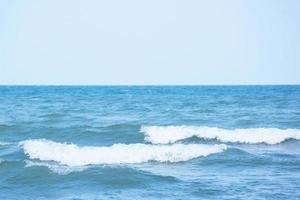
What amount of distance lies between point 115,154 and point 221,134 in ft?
20.6

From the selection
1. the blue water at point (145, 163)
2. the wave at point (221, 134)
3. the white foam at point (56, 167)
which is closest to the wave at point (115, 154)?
the blue water at point (145, 163)

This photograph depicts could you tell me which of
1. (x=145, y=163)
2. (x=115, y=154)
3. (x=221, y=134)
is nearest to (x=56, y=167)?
(x=115, y=154)

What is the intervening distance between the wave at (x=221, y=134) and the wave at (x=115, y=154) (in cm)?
332

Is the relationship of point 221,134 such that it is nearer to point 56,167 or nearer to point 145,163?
point 145,163

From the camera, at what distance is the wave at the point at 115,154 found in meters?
13.6

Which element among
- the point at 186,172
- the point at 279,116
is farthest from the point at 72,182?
the point at 279,116

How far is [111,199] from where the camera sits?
31.5 ft

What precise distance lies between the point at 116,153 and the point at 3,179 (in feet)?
12.3

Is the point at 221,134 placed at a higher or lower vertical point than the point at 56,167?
higher

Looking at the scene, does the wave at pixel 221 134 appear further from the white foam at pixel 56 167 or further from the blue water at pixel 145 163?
the white foam at pixel 56 167

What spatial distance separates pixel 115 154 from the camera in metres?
14.3

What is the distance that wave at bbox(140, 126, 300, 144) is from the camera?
1835cm

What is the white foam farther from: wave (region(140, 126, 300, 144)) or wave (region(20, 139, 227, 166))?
wave (region(140, 126, 300, 144))

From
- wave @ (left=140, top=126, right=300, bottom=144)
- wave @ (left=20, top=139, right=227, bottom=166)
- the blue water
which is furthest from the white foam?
wave @ (left=140, top=126, right=300, bottom=144)
